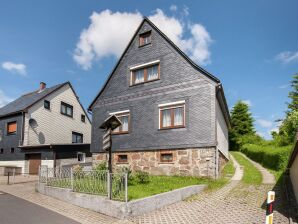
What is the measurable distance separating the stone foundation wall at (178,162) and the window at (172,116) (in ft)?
5.37

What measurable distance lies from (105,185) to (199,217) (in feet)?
12.3

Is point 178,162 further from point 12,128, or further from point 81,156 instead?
point 12,128

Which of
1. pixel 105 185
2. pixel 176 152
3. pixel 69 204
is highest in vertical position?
pixel 176 152

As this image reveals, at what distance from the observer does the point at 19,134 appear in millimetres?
27844

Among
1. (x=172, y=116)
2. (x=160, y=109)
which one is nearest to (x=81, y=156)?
(x=160, y=109)

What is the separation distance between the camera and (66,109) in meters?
33.3

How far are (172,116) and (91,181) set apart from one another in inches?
304

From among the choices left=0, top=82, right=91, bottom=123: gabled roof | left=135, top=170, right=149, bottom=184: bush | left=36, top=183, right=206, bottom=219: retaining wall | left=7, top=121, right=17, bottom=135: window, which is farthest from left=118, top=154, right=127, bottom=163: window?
left=7, top=121, right=17, bottom=135: window

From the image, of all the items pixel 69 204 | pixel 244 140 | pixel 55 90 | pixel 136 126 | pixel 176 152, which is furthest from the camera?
pixel 244 140

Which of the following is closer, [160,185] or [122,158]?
[160,185]

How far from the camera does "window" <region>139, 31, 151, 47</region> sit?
2006 centimetres

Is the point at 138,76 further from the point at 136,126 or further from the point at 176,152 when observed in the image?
the point at 176,152

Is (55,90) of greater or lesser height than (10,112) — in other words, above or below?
above

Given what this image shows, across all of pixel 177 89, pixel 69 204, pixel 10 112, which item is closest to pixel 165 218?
pixel 69 204
